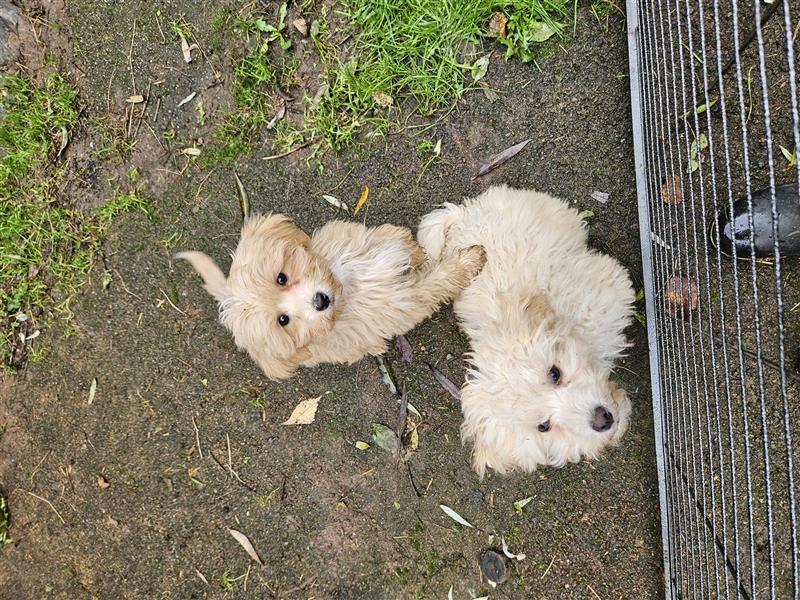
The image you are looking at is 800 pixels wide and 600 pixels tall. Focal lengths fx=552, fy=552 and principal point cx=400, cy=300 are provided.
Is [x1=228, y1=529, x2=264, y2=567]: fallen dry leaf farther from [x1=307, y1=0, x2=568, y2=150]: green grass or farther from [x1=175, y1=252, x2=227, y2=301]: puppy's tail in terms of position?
[x1=307, y1=0, x2=568, y2=150]: green grass

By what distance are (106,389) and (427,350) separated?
240 centimetres

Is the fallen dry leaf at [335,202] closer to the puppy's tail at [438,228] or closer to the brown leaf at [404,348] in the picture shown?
the puppy's tail at [438,228]

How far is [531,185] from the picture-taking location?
3533 millimetres

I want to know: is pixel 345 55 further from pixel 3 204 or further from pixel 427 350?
pixel 3 204

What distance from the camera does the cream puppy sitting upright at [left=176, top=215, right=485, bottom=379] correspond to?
284 centimetres

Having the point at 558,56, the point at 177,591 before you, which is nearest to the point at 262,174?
the point at 558,56

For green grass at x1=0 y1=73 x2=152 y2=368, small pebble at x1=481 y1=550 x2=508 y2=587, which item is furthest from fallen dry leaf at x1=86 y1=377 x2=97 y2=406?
small pebble at x1=481 y1=550 x2=508 y2=587

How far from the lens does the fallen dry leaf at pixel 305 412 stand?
12.6 feet

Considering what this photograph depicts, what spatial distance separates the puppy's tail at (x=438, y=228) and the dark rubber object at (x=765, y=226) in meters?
1.43

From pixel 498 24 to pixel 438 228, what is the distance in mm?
1363

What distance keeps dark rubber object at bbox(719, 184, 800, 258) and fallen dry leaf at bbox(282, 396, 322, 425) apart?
2685 mm

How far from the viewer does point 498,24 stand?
11.3 feet

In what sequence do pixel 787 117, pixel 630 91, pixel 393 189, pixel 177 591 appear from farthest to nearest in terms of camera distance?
pixel 177 591 < pixel 393 189 < pixel 630 91 < pixel 787 117

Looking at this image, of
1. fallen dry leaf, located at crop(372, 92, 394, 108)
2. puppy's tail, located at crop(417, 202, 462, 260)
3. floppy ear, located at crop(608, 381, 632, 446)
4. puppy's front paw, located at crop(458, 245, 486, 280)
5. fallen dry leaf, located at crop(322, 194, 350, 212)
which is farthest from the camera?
fallen dry leaf, located at crop(322, 194, 350, 212)
